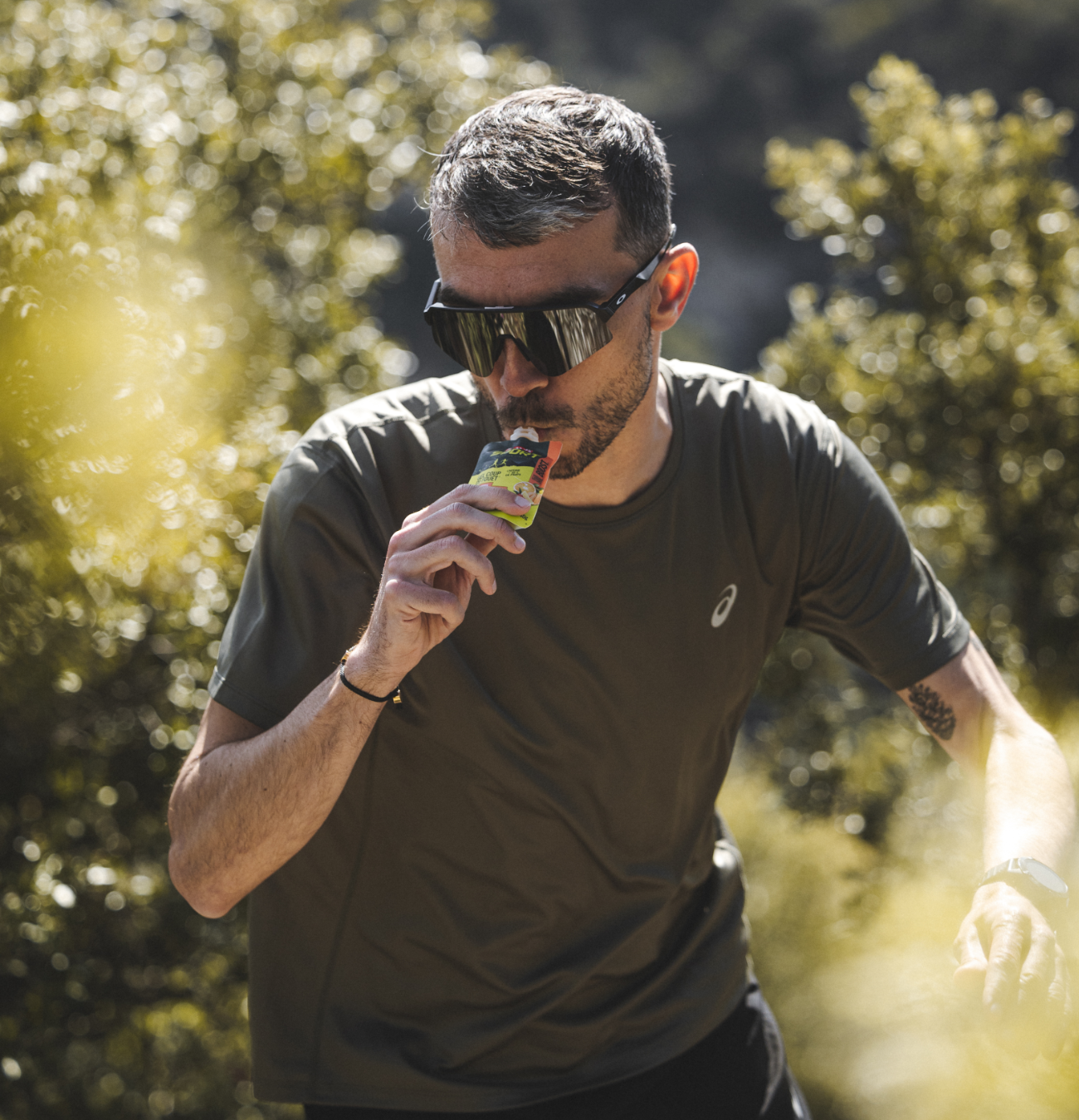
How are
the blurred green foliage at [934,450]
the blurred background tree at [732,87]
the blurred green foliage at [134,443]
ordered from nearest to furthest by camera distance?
the blurred green foliage at [134,443]
the blurred green foliage at [934,450]
the blurred background tree at [732,87]

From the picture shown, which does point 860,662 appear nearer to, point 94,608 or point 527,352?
point 527,352

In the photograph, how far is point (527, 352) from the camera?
1.81 metres

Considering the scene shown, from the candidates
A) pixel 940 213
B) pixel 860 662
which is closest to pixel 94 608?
pixel 860 662

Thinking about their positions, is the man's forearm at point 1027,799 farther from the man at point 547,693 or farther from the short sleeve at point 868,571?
the short sleeve at point 868,571

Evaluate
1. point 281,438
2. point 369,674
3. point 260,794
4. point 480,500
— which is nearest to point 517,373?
point 480,500

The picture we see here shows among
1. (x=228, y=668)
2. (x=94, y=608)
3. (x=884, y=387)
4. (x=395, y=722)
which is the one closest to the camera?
(x=228, y=668)

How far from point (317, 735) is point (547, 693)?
18.9 inches

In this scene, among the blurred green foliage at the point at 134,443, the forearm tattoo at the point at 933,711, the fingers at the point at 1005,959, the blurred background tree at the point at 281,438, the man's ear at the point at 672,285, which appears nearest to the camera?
the fingers at the point at 1005,959

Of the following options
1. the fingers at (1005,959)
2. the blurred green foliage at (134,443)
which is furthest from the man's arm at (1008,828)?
the blurred green foliage at (134,443)

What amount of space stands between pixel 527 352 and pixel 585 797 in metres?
0.83

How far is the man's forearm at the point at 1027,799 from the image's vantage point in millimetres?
1827

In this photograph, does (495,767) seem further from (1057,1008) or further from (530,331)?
(1057,1008)

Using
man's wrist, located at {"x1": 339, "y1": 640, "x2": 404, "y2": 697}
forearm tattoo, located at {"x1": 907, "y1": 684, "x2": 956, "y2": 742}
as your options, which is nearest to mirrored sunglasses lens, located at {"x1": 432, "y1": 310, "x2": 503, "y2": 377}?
man's wrist, located at {"x1": 339, "y1": 640, "x2": 404, "y2": 697}

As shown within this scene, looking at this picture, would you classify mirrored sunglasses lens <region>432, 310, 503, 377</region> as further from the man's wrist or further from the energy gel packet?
the man's wrist
